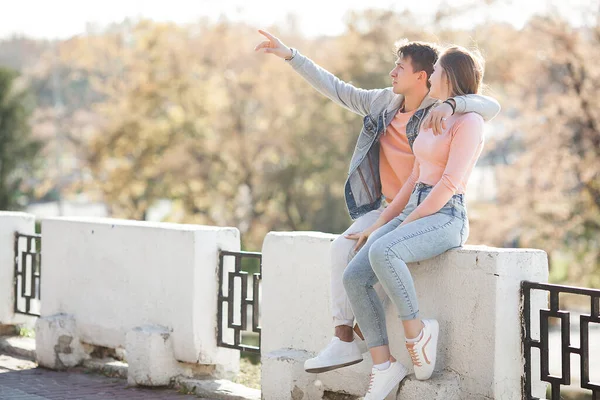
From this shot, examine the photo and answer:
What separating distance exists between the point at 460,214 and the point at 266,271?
1.74 m

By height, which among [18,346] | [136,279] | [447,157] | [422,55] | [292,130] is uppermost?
[292,130]

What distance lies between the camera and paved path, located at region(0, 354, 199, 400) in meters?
6.78

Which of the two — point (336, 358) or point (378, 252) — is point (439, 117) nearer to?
point (378, 252)

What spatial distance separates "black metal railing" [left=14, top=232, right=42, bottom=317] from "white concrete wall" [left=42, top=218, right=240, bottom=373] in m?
0.68

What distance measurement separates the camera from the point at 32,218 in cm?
920

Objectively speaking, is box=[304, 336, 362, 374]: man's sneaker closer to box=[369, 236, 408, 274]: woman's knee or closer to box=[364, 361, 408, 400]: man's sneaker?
box=[364, 361, 408, 400]: man's sneaker

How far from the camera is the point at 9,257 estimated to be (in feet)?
29.9

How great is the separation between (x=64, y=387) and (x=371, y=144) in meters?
3.16

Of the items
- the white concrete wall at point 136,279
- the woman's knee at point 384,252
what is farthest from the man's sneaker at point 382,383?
the white concrete wall at point 136,279

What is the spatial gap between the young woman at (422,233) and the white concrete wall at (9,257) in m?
4.92

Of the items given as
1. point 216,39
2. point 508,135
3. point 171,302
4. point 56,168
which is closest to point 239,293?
point 171,302

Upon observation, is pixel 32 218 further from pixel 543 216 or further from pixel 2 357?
pixel 543 216

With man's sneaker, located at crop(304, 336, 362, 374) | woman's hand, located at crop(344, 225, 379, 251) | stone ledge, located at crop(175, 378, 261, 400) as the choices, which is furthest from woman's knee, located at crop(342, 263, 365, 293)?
stone ledge, located at crop(175, 378, 261, 400)

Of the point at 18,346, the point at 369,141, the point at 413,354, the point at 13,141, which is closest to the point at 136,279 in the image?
the point at 18,346
